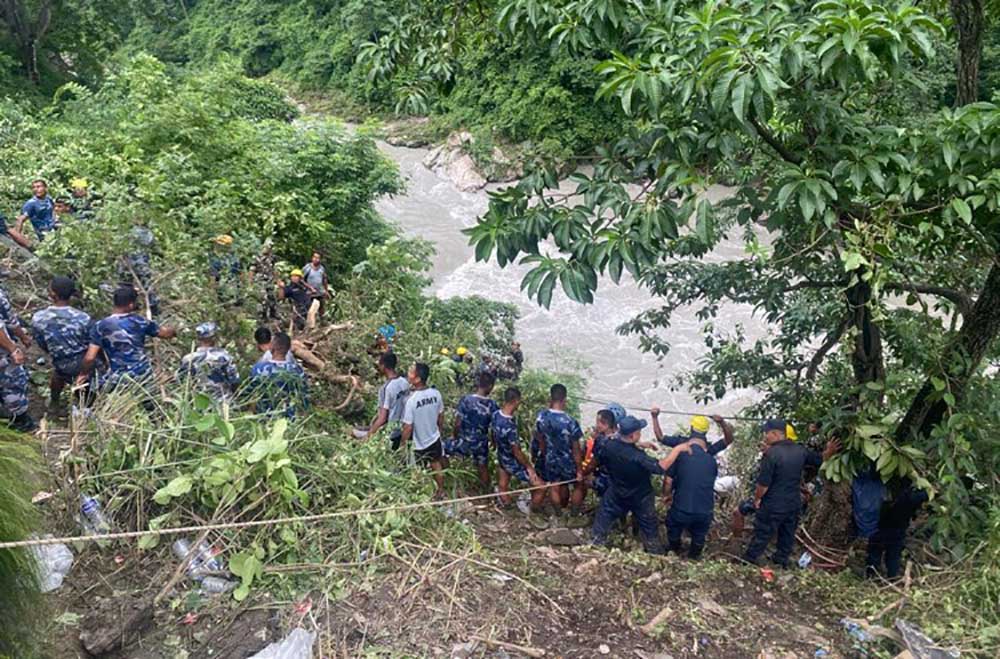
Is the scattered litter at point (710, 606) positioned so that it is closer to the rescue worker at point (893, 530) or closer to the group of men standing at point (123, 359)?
the rescue worker at point (893, 530)

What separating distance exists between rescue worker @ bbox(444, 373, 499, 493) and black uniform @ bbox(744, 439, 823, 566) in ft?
6.42

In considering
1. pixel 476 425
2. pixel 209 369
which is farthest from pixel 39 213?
pixel 476 425

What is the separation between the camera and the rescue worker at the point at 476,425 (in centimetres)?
567

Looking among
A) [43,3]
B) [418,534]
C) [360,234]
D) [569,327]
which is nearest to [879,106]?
[418,534]

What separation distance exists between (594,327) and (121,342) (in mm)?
11089

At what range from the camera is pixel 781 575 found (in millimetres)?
4703

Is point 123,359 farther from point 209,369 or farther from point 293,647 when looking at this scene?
point 293,647

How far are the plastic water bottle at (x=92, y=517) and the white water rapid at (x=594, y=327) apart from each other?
762cm

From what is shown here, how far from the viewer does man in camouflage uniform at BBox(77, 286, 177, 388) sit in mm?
5082

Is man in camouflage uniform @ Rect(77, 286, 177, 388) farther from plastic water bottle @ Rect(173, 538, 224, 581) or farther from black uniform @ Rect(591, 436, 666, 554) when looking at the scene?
black uniform @ Rect(591, 436, 666, 554)

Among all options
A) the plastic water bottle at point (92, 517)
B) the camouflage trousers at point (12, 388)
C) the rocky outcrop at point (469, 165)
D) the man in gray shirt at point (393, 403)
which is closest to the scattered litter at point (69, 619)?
the plastic water bottle at point (92, 517)

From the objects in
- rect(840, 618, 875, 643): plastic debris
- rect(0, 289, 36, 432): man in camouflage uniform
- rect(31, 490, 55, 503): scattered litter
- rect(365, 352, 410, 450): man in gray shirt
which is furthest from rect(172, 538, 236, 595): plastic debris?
rect(840, 618, 875, 643): plastic debris

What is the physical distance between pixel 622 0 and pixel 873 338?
2.79 metres

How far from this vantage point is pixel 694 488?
504 centimetres
